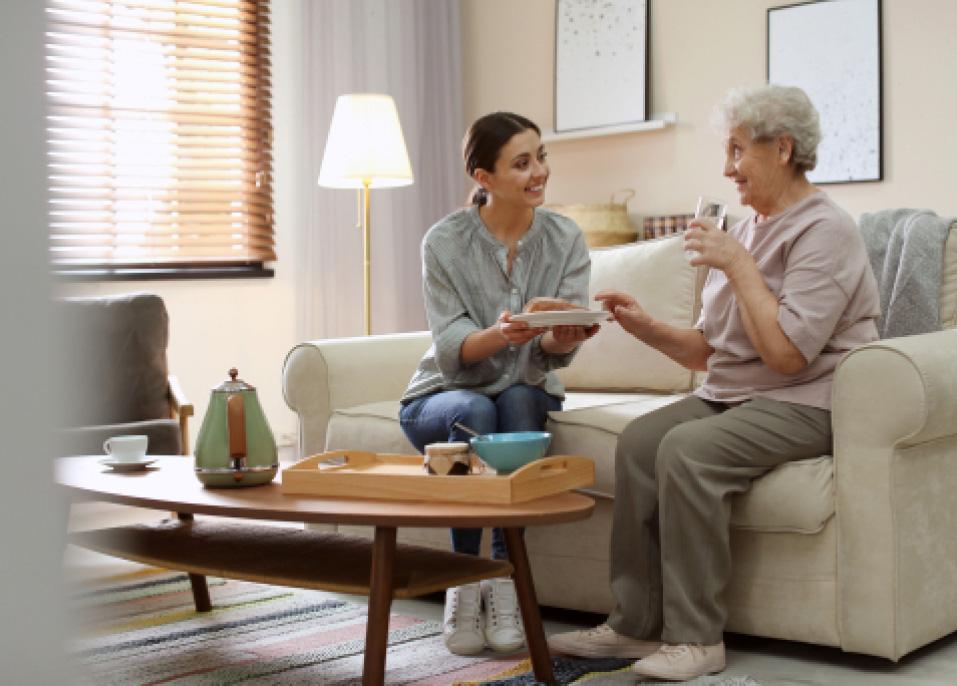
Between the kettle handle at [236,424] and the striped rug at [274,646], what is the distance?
282 millimetres

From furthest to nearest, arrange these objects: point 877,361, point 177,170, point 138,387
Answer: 1. point 177,170
2. point 138,387
3. point 877,361

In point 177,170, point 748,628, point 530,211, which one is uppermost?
point 177,170

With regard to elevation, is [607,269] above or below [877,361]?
above

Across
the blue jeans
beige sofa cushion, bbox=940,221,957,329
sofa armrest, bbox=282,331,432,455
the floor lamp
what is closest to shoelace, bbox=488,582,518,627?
the blue jeans

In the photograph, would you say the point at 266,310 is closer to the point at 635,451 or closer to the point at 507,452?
the point at 635,451

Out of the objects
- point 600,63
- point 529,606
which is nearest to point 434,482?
point 529,606

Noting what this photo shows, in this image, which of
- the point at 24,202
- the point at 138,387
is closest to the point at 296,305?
the point at 138,387

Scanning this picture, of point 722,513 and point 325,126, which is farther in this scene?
point 325,126

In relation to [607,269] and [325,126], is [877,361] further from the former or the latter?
[325,126]

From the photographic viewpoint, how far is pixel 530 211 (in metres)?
2.39

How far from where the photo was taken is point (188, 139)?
429 cm

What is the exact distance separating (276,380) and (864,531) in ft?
10.5

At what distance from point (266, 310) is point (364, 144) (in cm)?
112

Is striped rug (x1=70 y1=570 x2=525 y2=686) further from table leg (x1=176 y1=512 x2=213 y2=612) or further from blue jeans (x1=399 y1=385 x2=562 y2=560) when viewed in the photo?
blue jeans (x1=399 y1=385 x2=562 y2=560)
